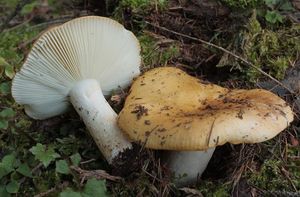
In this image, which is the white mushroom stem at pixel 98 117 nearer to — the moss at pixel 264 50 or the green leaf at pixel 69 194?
the green leaf at pixel 69 194

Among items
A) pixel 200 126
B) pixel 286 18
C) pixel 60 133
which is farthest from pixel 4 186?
pixel 286 18

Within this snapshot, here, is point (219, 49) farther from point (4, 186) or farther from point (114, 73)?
point (4, 186)

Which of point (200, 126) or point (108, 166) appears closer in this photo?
point (200, 126)

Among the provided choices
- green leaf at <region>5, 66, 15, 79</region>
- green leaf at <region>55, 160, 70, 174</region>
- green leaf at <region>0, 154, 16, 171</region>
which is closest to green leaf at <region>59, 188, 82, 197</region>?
green leaf at <region>55, 160, 70, 174</region>

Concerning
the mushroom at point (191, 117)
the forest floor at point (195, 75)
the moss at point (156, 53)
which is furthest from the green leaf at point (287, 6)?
the mushroom at point (191, 117)

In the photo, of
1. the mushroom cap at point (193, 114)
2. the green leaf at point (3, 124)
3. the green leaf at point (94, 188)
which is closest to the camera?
the mushroom cap at point (193, 114)

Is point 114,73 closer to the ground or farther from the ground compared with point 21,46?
farther from the ground
